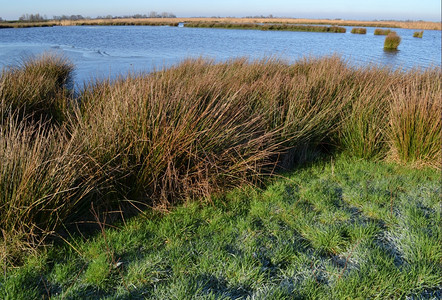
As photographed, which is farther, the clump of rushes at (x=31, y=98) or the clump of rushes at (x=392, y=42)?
the clump of rushes at (x=392, y=42)

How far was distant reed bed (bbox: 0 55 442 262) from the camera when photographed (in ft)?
8.47

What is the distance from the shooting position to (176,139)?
3252mm

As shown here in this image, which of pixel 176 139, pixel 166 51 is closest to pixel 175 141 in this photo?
pixel 176 139

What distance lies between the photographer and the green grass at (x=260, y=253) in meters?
2.15

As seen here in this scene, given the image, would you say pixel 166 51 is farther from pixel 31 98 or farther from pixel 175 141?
pixel 175 141

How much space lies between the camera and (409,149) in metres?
4.25

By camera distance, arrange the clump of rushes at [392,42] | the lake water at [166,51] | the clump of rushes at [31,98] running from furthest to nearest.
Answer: the clump of rushes at [392,42] → the lake water at [166,51] → the clump of rushes at [31,98]

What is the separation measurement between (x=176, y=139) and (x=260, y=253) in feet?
4.17

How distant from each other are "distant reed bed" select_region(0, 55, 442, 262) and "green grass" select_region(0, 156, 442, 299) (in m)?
0.26

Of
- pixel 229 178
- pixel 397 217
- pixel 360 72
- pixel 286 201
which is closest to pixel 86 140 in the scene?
pixel 229 178

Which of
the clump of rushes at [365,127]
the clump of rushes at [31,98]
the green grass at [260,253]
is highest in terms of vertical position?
the clump of rushes at [31,98]

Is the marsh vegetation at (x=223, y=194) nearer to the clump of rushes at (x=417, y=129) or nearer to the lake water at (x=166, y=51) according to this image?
the clump of rushes at (x=417, y=129)

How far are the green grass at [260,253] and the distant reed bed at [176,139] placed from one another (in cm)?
26

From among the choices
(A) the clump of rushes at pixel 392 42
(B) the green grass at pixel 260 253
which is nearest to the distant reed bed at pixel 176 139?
(B) the green grass at pixel 260 253
